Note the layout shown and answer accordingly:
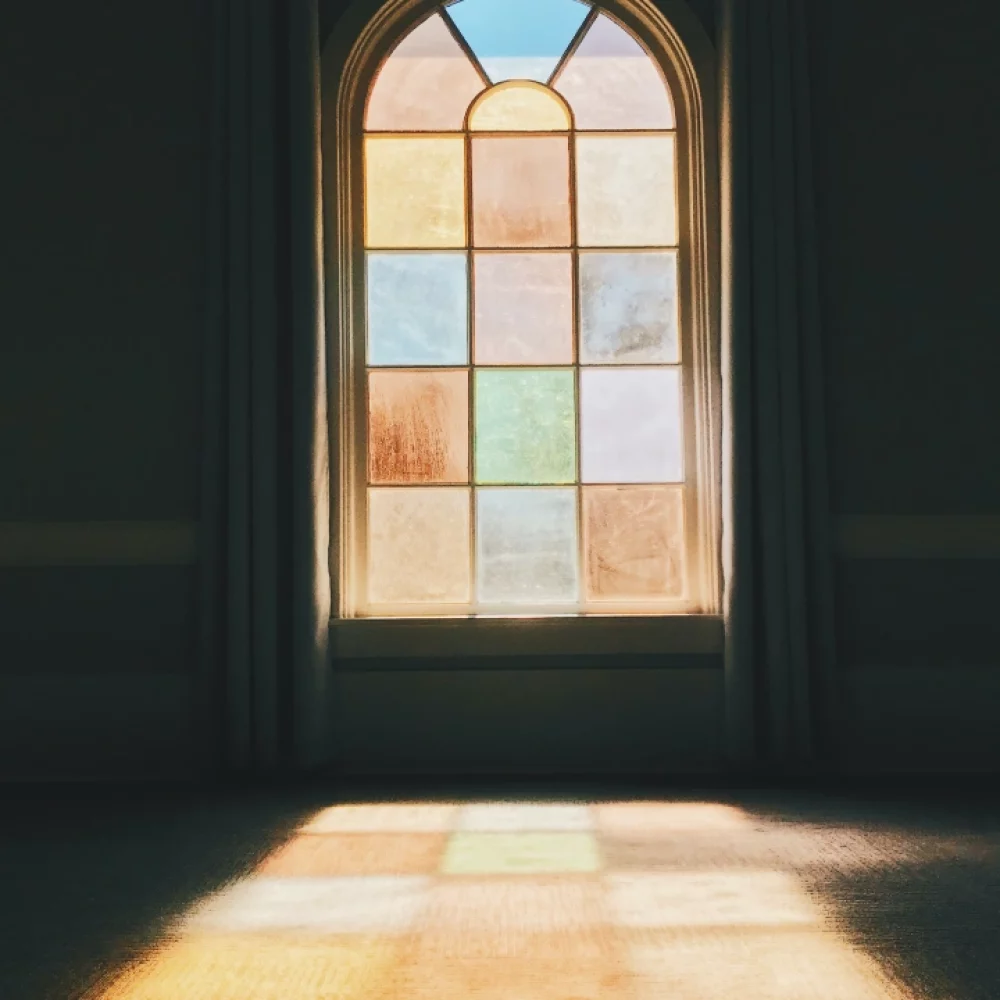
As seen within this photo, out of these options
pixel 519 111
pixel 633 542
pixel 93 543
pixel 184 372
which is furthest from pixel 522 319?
pixel 93 543

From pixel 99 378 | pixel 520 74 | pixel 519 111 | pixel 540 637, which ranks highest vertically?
pixel 520 74

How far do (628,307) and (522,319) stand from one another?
34 centimetres

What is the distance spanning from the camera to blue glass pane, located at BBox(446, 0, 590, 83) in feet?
11.5

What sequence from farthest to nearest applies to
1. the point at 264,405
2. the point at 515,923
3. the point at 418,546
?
the point at 418,546 → the point at 264,405 → the point at 515,923

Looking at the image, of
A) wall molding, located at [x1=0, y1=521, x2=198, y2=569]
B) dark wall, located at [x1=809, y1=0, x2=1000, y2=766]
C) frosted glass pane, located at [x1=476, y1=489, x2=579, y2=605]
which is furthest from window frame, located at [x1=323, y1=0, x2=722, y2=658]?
wall molding, located at [x1=0, y1=521, x2=198, y2=569]

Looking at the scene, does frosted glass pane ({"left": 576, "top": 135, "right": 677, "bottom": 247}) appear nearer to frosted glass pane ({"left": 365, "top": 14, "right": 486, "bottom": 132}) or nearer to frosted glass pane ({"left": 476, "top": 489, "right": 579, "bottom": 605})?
frosted glass pane ({"left": 365, "top": 14, "right": 486, "bottom": 132})

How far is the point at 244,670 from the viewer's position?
3070 millimetres

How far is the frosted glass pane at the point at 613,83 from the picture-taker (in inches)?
138

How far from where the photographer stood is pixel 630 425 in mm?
3449

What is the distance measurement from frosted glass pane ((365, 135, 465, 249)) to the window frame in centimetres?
6

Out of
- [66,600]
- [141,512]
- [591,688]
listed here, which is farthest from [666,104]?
[66,600]

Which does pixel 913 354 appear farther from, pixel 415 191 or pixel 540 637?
pixel 415 191

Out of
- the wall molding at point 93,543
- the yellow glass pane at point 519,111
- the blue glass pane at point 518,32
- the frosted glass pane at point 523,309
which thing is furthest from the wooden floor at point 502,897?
the blue glass pane at point 518,32

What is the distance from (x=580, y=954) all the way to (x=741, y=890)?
466 millimetres
